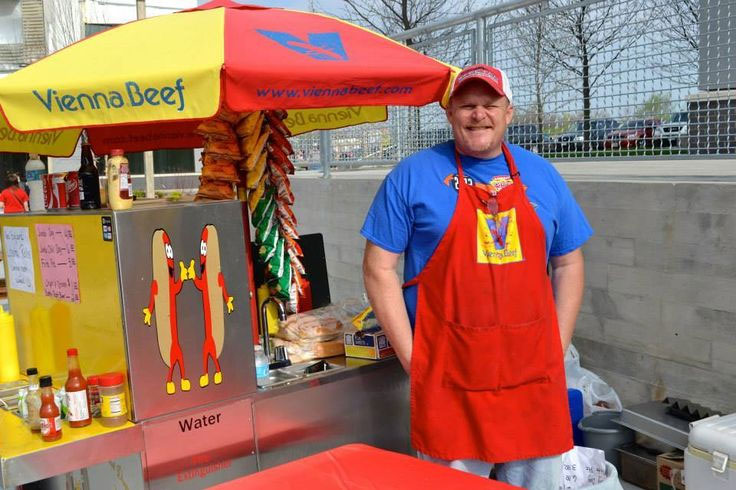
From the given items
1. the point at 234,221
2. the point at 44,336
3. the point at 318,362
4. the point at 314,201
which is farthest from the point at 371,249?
the point at 314,201

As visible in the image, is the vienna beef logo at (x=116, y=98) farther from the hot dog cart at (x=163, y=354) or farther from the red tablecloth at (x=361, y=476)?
the red tablecloth at (x=361, y=476)

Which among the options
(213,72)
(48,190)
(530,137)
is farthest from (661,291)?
(48,190)

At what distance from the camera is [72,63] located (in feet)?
10.4

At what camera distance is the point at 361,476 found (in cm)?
167

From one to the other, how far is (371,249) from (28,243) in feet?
5.25

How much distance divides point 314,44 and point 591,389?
104 inches

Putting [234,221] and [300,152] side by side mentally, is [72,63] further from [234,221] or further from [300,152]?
[300,152]

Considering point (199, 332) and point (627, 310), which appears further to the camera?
point (627, 310)

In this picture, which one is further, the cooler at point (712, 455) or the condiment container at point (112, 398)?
the cooler at point (712, 455)

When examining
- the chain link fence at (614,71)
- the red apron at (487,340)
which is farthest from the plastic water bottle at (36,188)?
the chain link fence at (614,71)

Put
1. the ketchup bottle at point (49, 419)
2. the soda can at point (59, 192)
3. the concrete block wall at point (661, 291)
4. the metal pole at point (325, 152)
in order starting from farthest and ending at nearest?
the metal pole at point (325, 152) < the concrete block wall at point (661, 291) < the soda can at point (59, 192) < the ketchup bottle at point (49, 419)

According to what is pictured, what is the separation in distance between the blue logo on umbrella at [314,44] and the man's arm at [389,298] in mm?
Result: 1038

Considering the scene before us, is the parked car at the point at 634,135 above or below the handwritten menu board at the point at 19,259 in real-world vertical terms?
above

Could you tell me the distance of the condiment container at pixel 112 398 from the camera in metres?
2.57
